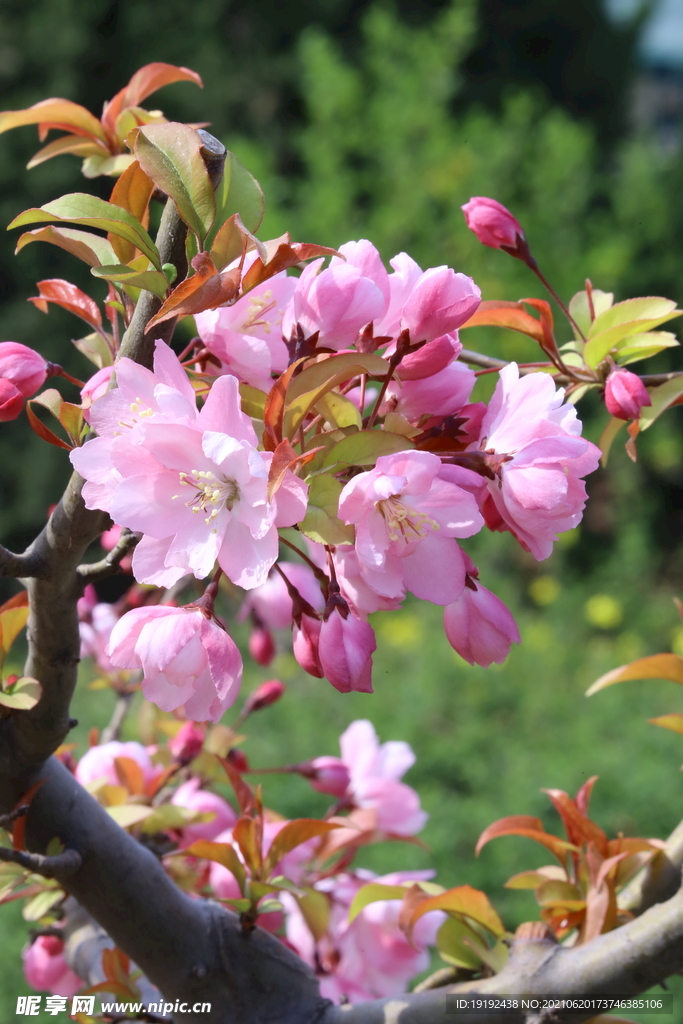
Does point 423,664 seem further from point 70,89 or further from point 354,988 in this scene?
point 70,89

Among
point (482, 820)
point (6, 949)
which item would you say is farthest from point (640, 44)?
point (6, 949)

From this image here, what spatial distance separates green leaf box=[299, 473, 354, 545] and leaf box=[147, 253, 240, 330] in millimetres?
104

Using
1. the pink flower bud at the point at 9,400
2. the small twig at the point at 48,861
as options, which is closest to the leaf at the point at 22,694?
the small twig at the point at 48,861

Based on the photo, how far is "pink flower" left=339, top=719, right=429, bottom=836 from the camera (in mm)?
984

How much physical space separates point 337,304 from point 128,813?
0.52 meters

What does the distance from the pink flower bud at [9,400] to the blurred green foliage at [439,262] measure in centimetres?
196

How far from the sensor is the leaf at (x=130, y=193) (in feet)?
1.79

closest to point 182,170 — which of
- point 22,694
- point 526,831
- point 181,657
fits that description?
point 181,657

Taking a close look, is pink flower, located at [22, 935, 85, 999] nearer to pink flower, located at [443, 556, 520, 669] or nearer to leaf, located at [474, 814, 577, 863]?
leaf, located at [474, 814, 577, 863]

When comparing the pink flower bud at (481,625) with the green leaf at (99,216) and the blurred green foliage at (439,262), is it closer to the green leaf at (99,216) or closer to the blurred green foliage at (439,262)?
the green leaf at (99,216)

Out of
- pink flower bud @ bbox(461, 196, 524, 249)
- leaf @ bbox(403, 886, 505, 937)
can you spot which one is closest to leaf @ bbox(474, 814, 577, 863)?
leaf @ bbox(403, 886, 505, 937)

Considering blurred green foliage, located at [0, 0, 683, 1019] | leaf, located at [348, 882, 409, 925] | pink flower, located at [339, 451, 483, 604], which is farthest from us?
A: blurred green foliage, located at [0, 0, 683, 1019]

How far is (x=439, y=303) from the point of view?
0.48 metres

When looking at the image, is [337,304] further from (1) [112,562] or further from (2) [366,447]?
(1) [112,562]
